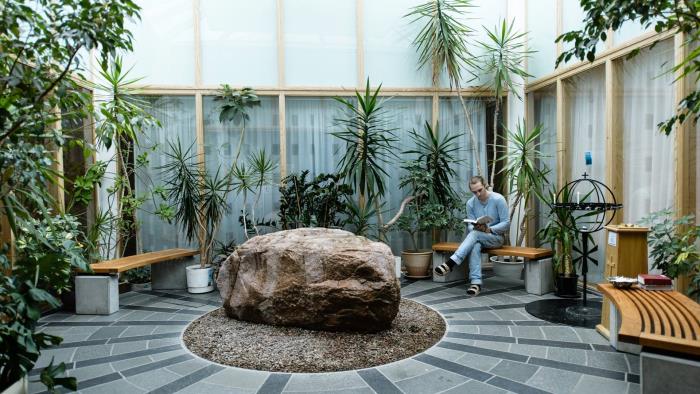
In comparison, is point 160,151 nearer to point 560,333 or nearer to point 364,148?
point 364,148

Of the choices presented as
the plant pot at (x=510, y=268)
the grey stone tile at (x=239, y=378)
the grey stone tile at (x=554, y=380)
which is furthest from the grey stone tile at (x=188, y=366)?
the plant pot at (x=510, y=268)

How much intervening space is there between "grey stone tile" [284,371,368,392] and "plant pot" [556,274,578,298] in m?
2.86

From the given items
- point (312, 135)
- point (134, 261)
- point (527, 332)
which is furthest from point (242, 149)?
point (527, 332)

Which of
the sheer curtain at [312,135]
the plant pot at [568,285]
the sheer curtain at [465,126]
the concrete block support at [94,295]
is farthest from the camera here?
the sheer curtain at [465,126]

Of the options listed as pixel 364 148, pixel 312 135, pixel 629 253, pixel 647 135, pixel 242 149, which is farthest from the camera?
pixel 312 135

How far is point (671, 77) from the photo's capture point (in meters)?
4.00

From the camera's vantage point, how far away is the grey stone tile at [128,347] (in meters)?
3.22

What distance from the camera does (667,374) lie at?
2133 millimetres

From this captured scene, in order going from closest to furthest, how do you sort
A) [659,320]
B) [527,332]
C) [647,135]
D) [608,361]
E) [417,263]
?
[659,320]
[608,361]
[527,332]
[647,135]
[417,263]

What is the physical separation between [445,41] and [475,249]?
275 centimetres

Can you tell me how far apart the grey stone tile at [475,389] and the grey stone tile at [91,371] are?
207 centimetres

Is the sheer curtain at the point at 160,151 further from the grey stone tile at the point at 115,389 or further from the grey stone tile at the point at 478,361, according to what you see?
the grey stone tile at the point at 478,361

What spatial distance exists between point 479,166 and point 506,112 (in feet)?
3.02

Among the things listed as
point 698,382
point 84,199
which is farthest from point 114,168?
point 698,382
